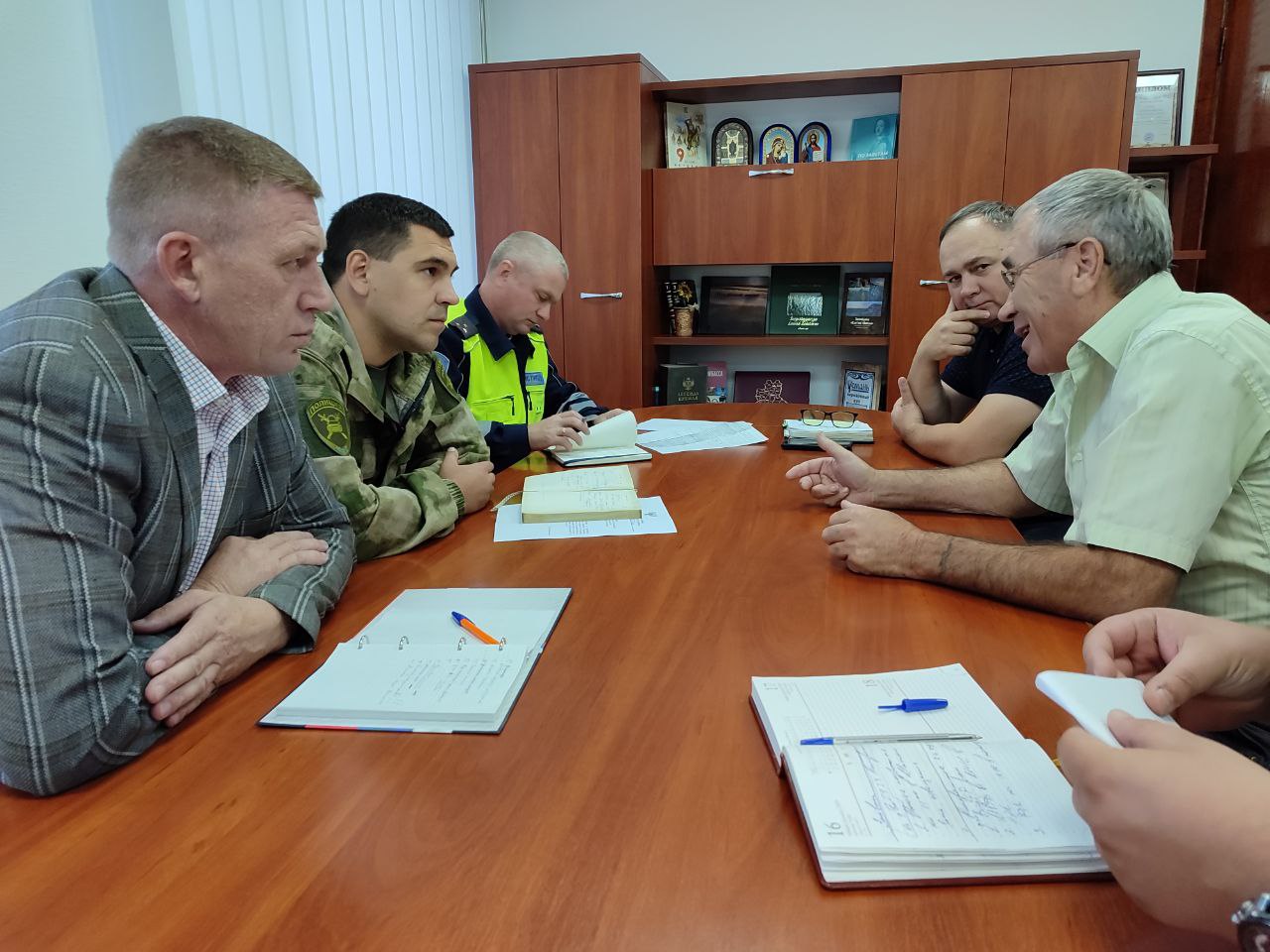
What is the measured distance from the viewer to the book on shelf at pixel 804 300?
14.1ft

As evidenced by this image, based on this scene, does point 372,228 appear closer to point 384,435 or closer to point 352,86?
point 384,435

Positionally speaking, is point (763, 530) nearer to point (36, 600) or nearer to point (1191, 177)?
point (36, 600)

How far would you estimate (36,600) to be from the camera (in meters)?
0.76

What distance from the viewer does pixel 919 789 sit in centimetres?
69

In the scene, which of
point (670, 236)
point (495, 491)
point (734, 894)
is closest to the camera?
point (734, 894)

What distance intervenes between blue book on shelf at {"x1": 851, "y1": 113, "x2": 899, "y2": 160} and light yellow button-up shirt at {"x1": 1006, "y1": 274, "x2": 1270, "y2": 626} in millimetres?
3088

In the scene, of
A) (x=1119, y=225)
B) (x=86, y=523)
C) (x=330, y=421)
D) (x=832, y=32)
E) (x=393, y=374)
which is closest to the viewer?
(x=86, y=523)

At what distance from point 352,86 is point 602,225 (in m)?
Answer: 1.30

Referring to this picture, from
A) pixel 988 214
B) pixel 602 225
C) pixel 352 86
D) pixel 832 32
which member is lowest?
pixel 988 214

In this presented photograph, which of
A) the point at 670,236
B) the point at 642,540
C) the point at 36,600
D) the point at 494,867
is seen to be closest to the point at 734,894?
the point at 494,867

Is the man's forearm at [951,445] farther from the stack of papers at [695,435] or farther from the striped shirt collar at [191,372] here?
the striped shirt collar at [191,372]

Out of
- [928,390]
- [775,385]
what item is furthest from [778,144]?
[928,390]

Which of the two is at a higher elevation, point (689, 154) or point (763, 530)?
point (689, 154)

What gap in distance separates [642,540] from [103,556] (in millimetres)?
833
